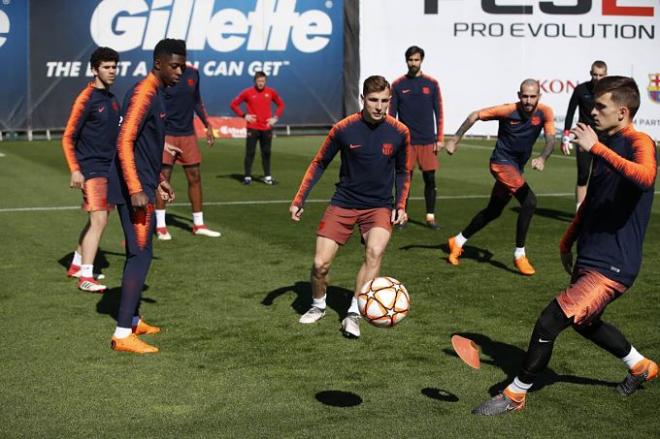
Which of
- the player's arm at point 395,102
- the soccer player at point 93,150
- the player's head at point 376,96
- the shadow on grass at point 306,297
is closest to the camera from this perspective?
the player's head at point 376,96

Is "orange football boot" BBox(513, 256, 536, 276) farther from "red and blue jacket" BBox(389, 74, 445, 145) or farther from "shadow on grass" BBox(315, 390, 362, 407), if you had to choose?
"shadow on grass" BBox(315, 390, 362, 407)

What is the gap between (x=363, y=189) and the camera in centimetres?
872

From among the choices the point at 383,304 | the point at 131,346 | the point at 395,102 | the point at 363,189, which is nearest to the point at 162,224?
the point at 395,102

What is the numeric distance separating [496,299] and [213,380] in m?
3.74

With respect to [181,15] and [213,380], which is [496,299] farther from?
[181,15]

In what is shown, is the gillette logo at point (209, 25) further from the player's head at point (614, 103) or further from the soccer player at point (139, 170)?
the player's head at point (614, 103)

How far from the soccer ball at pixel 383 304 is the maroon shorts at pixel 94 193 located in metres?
3.73

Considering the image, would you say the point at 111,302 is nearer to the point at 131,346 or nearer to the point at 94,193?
the point at 94,193

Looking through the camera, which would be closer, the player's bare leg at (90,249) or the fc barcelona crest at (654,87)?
the player's bare leg at (90,249)

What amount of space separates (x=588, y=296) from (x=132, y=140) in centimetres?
368

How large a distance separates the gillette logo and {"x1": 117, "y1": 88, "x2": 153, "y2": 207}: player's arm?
2566cm

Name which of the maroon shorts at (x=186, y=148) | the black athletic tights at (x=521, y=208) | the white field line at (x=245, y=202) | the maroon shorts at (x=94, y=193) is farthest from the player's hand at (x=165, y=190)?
the white field line at (x=245, y=202)

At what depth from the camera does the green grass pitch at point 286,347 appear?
6.39 m

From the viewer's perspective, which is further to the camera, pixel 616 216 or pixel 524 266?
pixel 524 266
